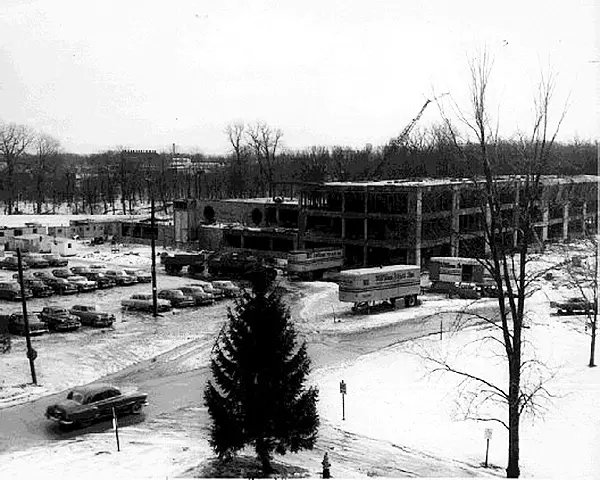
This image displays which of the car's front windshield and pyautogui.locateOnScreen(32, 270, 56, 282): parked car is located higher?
pyautogui.locateOnScreen(32, 270, 56, 282): parked car

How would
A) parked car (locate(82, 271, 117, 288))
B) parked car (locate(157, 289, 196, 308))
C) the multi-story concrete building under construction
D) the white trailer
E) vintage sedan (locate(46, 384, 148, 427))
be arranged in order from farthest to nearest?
the multi-story concrete building under construction
parked car (locate(82, 271, 117, 288))
parked car (locate(157, 289, 196, 308))
the white trailer
vintage sedan (locate(46, 384, 148, 427))

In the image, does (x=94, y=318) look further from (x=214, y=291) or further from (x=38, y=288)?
(x=38, y=288)

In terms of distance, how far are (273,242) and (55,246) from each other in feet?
58.3

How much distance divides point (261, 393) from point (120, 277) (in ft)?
102

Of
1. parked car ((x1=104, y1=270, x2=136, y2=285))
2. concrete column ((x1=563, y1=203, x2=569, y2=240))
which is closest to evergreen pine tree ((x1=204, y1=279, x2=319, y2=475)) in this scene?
parked car ((x1=104, y1=270, x2=136, y2=285))

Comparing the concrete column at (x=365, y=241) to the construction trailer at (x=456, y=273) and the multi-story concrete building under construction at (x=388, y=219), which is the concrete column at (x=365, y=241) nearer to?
the multi-story concrete building under construction at (x=388, y=219)

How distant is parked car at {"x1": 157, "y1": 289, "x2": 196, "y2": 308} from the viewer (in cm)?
3512

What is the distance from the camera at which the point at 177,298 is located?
35219mm

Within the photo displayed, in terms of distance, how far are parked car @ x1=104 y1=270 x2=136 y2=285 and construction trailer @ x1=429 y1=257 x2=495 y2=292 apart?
59.0 feet

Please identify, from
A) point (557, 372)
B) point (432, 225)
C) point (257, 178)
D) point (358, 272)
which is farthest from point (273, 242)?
point (257, 178)

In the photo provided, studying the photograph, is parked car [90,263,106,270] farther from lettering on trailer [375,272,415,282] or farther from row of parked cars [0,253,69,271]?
lettering on trailer [375,272,415,282]

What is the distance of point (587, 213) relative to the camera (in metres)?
66.4

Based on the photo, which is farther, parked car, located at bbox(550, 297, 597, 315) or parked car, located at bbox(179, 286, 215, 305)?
parked car, located at bbox(179, 286, 215, 305)

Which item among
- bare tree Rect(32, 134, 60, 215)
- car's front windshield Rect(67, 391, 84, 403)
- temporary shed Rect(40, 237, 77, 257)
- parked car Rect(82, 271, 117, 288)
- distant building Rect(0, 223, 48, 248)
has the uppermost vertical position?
bare tree Rect(32, 134, 60, 215)
